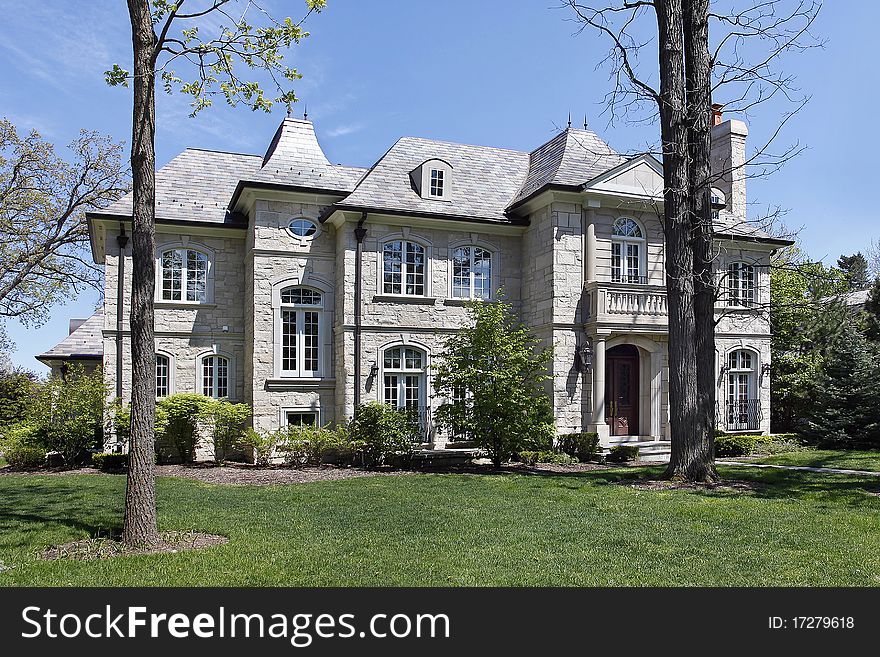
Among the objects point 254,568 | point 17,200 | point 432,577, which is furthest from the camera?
point 17,200

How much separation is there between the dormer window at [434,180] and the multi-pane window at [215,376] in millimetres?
7108

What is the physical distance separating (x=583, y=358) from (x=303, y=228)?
8.02 metres

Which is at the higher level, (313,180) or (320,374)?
(313,180)

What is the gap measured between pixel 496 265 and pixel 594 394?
14.5 ft

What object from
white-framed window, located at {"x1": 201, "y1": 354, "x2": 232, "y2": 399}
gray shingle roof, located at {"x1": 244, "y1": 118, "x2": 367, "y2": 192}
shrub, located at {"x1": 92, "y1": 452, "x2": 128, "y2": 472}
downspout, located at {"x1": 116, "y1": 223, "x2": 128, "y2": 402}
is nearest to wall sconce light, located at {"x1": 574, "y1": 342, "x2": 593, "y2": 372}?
gray shingle roof, located at {"x1": 244, "y1": 118, "x2": 367, "y2": 192}

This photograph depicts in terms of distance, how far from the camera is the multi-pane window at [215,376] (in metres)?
19.5

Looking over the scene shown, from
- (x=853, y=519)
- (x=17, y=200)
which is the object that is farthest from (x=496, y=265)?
(x=17, y=200)

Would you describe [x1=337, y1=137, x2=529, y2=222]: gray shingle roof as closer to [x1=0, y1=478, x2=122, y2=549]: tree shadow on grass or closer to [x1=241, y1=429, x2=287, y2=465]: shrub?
[x1=241, y1=429, x2=287, y2=465]: shrub

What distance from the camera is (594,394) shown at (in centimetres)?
1833

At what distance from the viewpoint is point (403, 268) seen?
61.5 ft

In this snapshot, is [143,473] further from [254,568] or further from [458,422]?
[458,422]

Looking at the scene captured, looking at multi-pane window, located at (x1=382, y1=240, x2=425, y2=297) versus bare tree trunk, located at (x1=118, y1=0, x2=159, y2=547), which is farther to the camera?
multi-pane window, located at (x1=382, y1=240, x2=425, y2=297)

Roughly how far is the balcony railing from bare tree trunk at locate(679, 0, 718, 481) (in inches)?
327

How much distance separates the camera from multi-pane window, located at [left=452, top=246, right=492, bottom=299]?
19.4 meters
